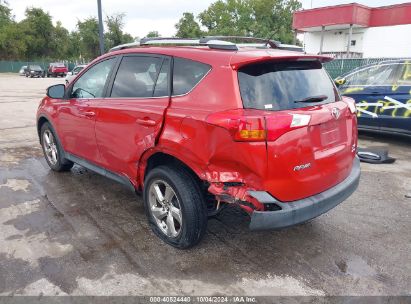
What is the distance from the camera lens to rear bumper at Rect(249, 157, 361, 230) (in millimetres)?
2664

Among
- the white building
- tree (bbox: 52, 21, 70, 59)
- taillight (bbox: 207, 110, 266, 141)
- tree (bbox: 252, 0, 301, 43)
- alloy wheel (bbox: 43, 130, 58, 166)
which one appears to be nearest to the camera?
taillight (bbox: 207, 110, 266, 141)

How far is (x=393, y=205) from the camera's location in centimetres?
436

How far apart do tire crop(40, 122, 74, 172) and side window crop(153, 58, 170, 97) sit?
233cm

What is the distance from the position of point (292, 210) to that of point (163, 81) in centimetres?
162

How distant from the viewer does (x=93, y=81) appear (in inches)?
168

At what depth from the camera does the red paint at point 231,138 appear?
262 cm

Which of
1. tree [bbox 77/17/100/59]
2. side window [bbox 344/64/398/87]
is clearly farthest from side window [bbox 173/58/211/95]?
tree [bbox 77/17/100/59]

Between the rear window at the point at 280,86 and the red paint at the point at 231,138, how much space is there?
72 millimetres

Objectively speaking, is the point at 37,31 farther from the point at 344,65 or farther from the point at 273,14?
the point at 344,65

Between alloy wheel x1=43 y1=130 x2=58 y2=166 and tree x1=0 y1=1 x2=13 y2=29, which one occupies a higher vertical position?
tree x1=0 y1=1 x2=13 y2=29

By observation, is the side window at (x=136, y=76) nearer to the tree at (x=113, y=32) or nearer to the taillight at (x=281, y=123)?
the taillight at (x=281, y=123)

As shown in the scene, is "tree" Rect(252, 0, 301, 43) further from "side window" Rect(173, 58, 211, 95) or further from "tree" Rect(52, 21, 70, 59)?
"side window" Rect(173, 58, 211, 95)

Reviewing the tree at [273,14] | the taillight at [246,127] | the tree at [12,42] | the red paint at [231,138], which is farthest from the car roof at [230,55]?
the tree at [12,42]

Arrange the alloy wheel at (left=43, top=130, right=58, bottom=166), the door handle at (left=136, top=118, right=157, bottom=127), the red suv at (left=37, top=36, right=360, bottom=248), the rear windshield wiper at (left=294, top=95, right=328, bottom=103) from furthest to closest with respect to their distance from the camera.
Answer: the alloy wheel at (left=43, top=130, right=58, bottom=166)
the door handle at (left=136, top=118, right=157, bottom=127)
the rear windshield wiper at (left=294, top=95, right=328, bottom=103)
the red suv at (left=37, top=36, right=360, bottom=248)
